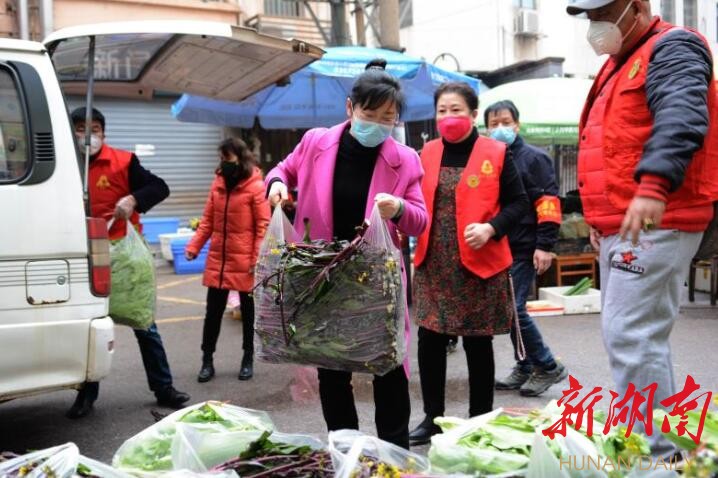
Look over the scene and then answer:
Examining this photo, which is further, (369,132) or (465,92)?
(465,92)

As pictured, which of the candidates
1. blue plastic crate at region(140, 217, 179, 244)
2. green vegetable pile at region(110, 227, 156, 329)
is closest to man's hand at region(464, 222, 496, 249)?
green vegetable pile at region(110, 227, 156, 329)

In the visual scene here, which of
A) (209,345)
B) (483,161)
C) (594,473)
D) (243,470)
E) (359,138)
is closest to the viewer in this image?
(594,473)

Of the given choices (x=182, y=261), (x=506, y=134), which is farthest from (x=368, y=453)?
(x=182, y=261)

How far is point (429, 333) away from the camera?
3406 mm

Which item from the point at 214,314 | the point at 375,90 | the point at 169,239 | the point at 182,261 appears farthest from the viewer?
the point at 169,239

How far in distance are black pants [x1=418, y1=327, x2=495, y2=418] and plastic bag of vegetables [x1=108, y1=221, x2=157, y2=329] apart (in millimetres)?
1713

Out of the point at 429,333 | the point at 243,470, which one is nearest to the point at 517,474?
the point at 243,470

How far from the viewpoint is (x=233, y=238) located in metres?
5.00

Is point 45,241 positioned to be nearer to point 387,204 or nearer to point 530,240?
point 387,204

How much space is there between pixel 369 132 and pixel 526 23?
Answer: 15.0 metres

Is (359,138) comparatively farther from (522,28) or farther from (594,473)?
(522,28)

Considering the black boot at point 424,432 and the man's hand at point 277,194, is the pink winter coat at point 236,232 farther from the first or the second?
the man's hand at point 277,194

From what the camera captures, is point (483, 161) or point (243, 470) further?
point (483, 161)

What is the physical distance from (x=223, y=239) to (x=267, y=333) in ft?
8.65
